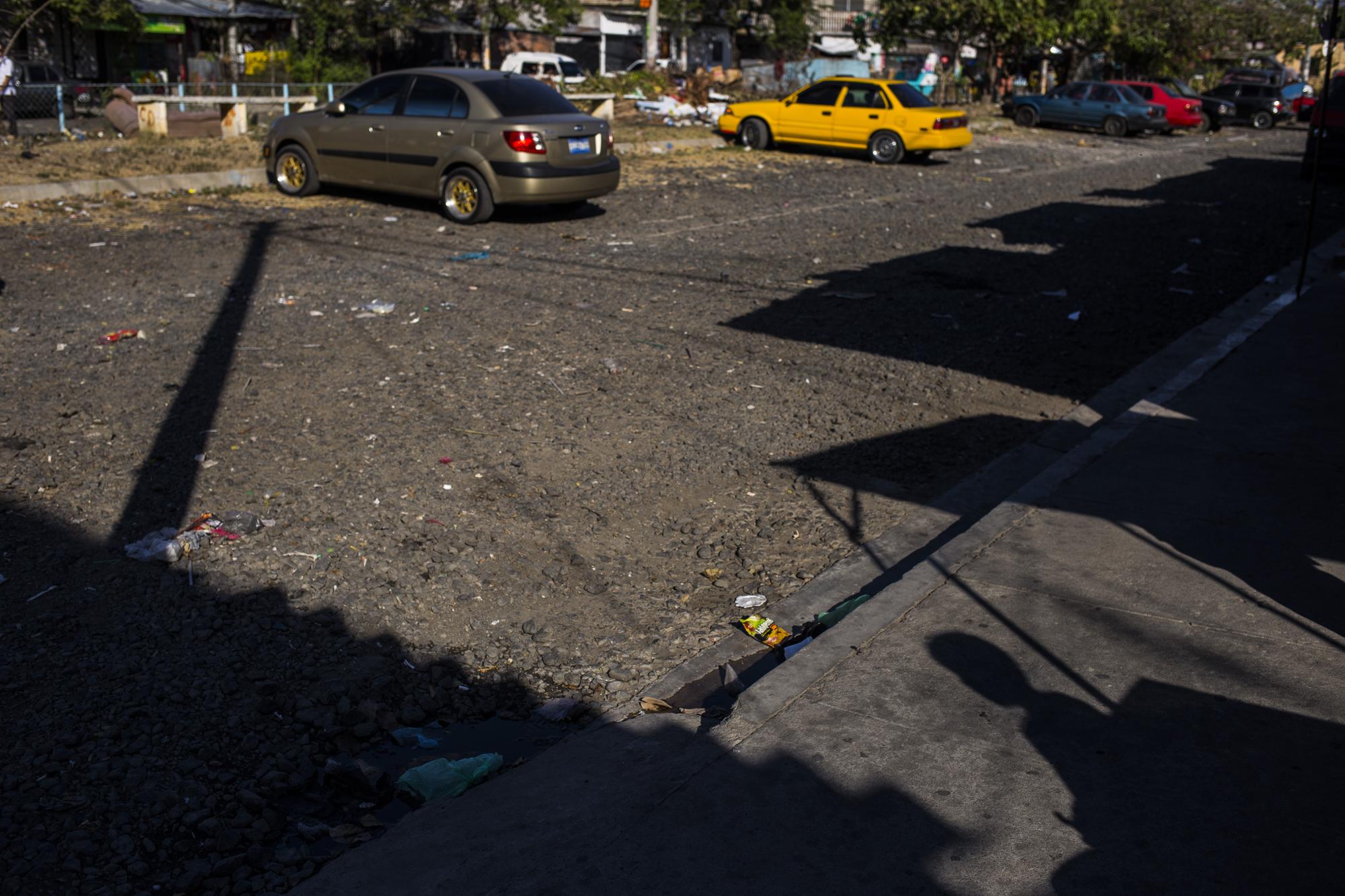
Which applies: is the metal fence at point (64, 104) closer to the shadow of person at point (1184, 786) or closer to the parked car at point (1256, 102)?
the shadow of person at point (1184, 786)

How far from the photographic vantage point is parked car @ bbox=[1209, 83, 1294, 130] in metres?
39.2

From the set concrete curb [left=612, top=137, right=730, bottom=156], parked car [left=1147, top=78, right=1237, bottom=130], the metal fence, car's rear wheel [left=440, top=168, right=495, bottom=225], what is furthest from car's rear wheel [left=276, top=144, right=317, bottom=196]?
parked car [left=1147, top=78, right=1237, bottom=130]

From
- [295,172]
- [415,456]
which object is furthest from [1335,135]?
[415,456]

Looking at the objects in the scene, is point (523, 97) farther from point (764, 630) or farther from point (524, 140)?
point (764, 630)

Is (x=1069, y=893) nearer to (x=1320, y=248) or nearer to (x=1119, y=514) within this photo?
(x=1119, y=514)

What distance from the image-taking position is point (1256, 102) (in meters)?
39.5

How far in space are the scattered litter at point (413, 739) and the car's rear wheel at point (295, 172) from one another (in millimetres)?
12305

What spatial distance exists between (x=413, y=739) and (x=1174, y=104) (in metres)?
34.8

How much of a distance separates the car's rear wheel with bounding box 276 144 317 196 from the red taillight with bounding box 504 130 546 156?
3286mm

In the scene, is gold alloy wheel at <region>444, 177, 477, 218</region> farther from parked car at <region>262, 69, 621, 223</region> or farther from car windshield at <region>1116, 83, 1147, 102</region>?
car windshield at <region>1116, 83, 1147, 102</region>

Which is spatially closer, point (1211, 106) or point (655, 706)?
point (655, 706)

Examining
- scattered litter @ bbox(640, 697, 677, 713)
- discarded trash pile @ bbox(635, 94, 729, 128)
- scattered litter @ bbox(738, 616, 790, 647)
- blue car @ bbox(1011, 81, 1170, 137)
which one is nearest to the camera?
scattered litter @ bbox(640, 697, 677, 713)

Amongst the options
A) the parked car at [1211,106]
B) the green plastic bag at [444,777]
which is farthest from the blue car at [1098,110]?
the green plastic bag at [444,777]

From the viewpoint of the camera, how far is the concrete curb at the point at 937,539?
4.32m
